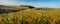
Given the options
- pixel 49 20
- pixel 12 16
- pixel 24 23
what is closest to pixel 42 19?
pixel 49 20

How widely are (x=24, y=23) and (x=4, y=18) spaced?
0.54 metres

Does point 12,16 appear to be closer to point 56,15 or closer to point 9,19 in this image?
point 9,19

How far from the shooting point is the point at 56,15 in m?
5.09

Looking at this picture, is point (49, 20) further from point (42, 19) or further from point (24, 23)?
point (24, 23)

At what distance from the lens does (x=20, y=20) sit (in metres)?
4.89

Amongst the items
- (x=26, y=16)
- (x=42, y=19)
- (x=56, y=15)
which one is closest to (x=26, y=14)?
(x=26, y=16)

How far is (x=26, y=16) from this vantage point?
16.5ft

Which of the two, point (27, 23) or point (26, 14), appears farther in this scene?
point (26, 14)

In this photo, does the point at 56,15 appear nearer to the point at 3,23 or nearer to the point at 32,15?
the point at 32,15

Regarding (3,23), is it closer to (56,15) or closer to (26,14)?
(26,14)

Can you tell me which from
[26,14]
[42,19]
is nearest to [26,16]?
[26,14]

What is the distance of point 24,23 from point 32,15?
365 millimetres

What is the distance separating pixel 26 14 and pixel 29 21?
15.0 inches

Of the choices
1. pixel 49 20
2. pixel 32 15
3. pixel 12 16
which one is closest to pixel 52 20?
pixel 49 20
